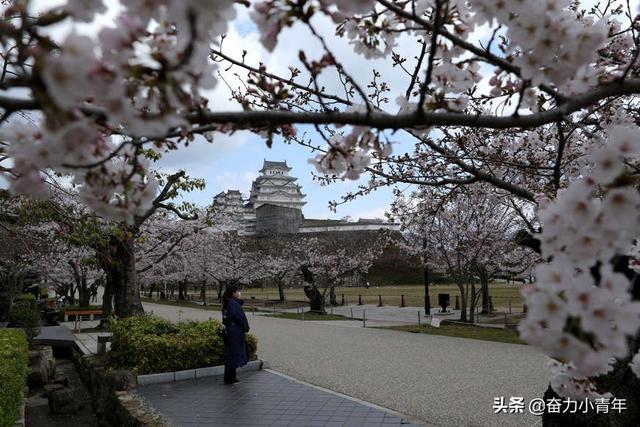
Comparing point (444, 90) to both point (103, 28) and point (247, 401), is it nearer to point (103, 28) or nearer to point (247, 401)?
point (103, 28)

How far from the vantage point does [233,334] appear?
7.59 metres

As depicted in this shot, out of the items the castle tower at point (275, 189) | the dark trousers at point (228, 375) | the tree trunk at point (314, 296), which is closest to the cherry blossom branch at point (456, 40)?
the dark trousers at point (228, 375)

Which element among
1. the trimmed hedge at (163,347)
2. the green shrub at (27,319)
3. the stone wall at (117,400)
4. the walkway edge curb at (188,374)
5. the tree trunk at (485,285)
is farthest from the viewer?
the tree trunk at (485,285)

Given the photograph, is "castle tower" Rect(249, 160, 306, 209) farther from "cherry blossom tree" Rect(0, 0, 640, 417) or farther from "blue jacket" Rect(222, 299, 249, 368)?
"cherry blossom tree" Rect(0, 0, 640, 417)

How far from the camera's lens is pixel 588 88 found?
1860 millimetres

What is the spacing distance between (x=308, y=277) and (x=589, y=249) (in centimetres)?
2389

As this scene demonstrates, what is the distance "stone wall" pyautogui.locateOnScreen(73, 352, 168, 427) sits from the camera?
5.43 metres

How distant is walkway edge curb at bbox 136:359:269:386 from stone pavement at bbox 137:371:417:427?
19 cm

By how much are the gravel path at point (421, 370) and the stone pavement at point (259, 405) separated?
556 millimetres

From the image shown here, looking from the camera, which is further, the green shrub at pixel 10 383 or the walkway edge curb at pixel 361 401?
the walkway edge curb at pixel 361 401

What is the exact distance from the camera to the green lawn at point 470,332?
1245 centimetres

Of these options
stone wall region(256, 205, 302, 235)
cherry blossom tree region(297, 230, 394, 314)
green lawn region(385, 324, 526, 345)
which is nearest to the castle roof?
stone wall region(256, 205, 302, 235)

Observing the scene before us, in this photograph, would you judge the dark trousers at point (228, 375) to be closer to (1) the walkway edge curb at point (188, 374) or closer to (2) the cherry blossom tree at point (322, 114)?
(1) the walkway edge curb at point (188, 374)

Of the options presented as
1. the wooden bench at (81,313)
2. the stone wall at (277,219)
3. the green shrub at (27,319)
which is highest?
the stone wall at (277,219)
